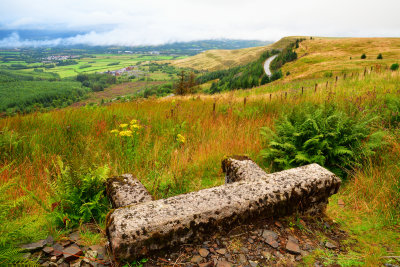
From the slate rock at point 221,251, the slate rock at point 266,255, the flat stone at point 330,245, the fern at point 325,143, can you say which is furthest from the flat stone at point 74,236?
the fern at point 325,143

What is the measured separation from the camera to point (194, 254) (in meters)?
1.76

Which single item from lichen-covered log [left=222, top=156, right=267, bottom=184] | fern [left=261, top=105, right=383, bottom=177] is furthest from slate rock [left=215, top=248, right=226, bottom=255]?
fern [left=261, top=105, right=383, bottom=177]

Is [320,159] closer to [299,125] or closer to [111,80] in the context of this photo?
[299,125]

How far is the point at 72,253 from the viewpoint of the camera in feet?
5.44

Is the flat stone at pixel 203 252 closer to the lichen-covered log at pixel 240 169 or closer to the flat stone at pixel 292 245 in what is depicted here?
the flat stone at pixel 292 245

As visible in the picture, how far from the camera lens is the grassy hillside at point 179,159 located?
2129mm

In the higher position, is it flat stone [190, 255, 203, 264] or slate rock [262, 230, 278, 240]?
flat stone [190, 255, 203, 264]

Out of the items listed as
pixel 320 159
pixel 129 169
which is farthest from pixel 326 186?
pixel 129 169

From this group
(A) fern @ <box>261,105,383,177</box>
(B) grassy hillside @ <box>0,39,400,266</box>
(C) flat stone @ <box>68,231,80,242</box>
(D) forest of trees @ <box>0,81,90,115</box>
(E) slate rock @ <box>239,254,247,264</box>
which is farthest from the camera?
(D) forest of trees @ <box>0,81,90,115</box>

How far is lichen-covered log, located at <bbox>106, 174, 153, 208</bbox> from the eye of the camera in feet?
7.02

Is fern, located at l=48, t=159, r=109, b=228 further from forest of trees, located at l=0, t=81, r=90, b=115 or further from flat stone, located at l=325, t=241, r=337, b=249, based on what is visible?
forest of trees, located at l=0, t=81, r=90, b=115

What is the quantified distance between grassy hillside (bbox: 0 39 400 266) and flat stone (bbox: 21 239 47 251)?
8 centimetres

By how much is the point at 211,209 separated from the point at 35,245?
141cm

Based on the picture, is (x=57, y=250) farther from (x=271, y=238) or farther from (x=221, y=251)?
(x=271, y=238)
